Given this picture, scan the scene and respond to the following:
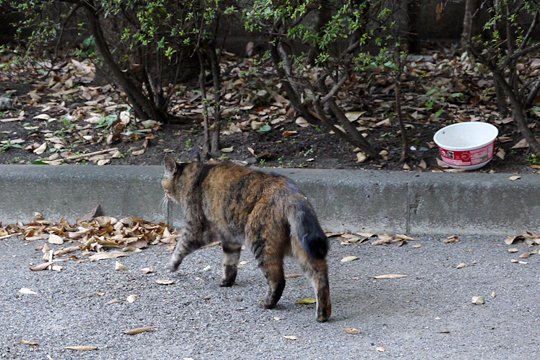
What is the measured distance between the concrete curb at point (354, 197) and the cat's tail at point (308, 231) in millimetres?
1811

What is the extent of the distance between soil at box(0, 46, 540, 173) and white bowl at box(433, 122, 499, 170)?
0.15m

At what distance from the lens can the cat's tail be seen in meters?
5.43

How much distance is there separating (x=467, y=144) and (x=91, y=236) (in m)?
3.37

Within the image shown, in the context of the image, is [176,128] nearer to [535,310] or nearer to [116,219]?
[116,219]

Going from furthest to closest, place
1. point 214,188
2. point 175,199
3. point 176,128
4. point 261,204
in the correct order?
point 176,128
point 175,199
point 214,188
point 261,204

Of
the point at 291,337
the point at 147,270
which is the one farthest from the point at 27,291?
the point at 291,337

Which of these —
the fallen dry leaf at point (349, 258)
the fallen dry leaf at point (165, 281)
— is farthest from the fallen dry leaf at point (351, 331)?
the fallen dry leaf at point (165, 281)

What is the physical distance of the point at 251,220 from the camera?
5.88 m

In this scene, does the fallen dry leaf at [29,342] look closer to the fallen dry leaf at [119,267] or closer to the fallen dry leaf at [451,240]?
the fallen dry leaf at [119,267]

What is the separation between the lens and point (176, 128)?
29.6 ft

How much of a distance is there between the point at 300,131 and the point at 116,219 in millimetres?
2027

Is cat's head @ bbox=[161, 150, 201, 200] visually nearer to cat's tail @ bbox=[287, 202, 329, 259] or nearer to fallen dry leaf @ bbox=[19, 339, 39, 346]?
cat's tail @ bbox=[287, 202, 329, 259]

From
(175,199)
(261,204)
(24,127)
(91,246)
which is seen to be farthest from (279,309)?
(24,127)

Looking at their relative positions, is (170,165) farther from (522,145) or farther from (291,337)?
(522,145)
